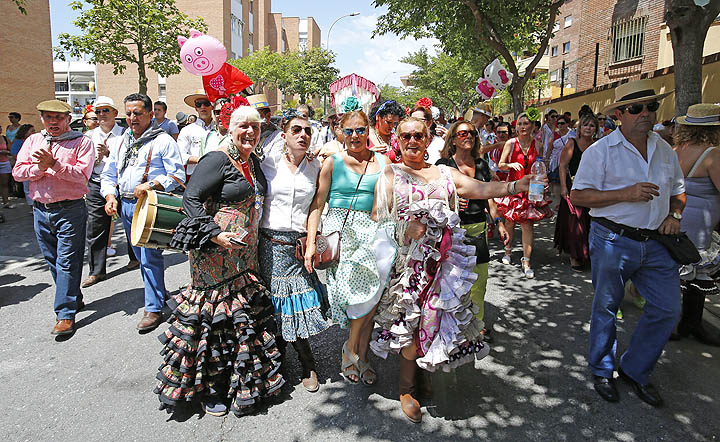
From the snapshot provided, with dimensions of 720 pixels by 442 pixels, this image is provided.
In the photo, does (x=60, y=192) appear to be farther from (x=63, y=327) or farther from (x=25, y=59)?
(x=25, y=59)

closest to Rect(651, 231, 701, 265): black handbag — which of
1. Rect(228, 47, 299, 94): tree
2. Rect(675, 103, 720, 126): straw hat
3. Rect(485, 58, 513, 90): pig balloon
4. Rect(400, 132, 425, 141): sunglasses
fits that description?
Rect(675, 103, 720, 126): straw hat

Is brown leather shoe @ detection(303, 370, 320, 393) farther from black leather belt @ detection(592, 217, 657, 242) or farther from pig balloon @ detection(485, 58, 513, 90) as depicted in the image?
pig balloon @ detection(485, 58, 513, 90)

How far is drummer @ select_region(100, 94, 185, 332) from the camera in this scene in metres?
4.56

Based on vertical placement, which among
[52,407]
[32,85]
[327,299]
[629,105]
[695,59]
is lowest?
[52,407]

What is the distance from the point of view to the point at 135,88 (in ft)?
133

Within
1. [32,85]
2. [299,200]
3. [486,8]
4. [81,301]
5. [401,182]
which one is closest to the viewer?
[401,182]

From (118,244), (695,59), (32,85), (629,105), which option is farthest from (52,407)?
(32,85)

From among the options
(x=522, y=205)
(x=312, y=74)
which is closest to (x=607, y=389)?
(x=522, y=205)

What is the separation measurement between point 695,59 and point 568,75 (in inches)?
1210

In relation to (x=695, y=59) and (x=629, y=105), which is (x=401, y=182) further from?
(x=695, y=59)

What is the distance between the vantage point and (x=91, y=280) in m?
5.95

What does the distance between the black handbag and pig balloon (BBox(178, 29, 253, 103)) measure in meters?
3.97

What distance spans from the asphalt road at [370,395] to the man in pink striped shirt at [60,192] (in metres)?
0.43

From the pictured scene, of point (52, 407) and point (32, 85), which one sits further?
point (32, 85)
